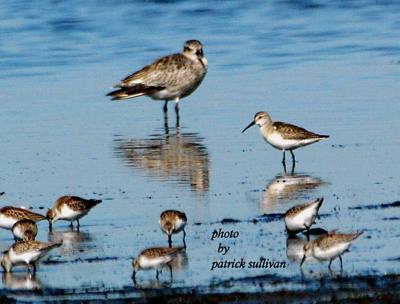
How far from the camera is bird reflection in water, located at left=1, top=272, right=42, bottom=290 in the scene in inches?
481

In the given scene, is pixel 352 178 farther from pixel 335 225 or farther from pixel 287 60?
pixel 287 60

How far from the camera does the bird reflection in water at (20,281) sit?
40.1 feet

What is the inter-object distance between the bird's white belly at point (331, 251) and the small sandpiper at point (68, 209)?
3.38 m

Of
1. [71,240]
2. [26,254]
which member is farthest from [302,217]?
[26,254]

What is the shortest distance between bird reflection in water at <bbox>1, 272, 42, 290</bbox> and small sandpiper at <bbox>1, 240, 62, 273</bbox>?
89 millimetres

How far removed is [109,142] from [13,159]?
5.86 ft

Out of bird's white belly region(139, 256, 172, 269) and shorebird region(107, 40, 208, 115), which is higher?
shorebird region(107, 40, 208, 115)

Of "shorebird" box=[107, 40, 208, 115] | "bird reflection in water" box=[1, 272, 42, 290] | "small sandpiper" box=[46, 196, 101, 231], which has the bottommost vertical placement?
"bird reflection in water" box=[1, 272, 42, 290]

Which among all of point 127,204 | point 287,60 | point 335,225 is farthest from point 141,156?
point 287,60

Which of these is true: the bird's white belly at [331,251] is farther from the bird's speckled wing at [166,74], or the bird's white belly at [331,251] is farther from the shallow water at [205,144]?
the bird's speckled wing at [166,74]

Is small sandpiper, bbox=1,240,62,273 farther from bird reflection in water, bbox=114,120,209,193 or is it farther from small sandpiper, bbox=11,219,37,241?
bird reflection in water, bbox=114,120,209,193

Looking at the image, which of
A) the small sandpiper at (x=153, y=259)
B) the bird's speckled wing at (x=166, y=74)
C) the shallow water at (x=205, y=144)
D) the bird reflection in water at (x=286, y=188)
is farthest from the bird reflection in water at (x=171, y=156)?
the small sandpiper at (x=153, y=259)

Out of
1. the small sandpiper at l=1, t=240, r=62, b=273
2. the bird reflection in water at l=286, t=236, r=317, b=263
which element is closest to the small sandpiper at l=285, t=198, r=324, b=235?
the bird reflection in water at l=286, t=236, r=317, b=263

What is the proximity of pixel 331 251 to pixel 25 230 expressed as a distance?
334 cm
